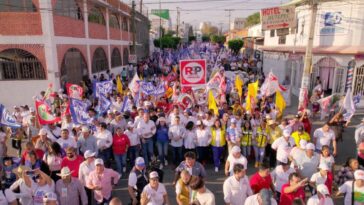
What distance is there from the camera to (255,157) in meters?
8.21

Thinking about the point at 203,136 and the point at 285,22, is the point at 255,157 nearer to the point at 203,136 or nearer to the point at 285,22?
the point at 203,136

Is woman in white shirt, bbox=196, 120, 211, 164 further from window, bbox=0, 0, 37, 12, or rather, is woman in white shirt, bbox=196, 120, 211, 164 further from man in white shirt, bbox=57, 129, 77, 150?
window, bbox=0, 0, 37, 12

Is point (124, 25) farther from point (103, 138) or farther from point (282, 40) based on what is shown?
point (103, 138)

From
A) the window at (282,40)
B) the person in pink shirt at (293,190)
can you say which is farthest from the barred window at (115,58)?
the person in pink shirt at (293,190)

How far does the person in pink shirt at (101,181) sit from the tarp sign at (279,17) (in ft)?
55.2

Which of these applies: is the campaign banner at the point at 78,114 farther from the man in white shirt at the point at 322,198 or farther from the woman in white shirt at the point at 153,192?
the man in white shirt at the point at 322,198

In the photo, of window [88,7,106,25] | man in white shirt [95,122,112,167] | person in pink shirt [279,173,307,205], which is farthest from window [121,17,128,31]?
person in pink shirt [279,173,307,205]

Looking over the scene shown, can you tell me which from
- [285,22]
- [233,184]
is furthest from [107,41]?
[233,184]

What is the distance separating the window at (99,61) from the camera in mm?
21125

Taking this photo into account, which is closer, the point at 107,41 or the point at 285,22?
the point at 285,22

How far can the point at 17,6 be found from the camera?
13.8 m

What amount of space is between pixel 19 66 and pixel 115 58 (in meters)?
13.5

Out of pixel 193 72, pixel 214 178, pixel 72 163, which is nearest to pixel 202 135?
pixel 214 178

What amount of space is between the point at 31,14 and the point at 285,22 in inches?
582
